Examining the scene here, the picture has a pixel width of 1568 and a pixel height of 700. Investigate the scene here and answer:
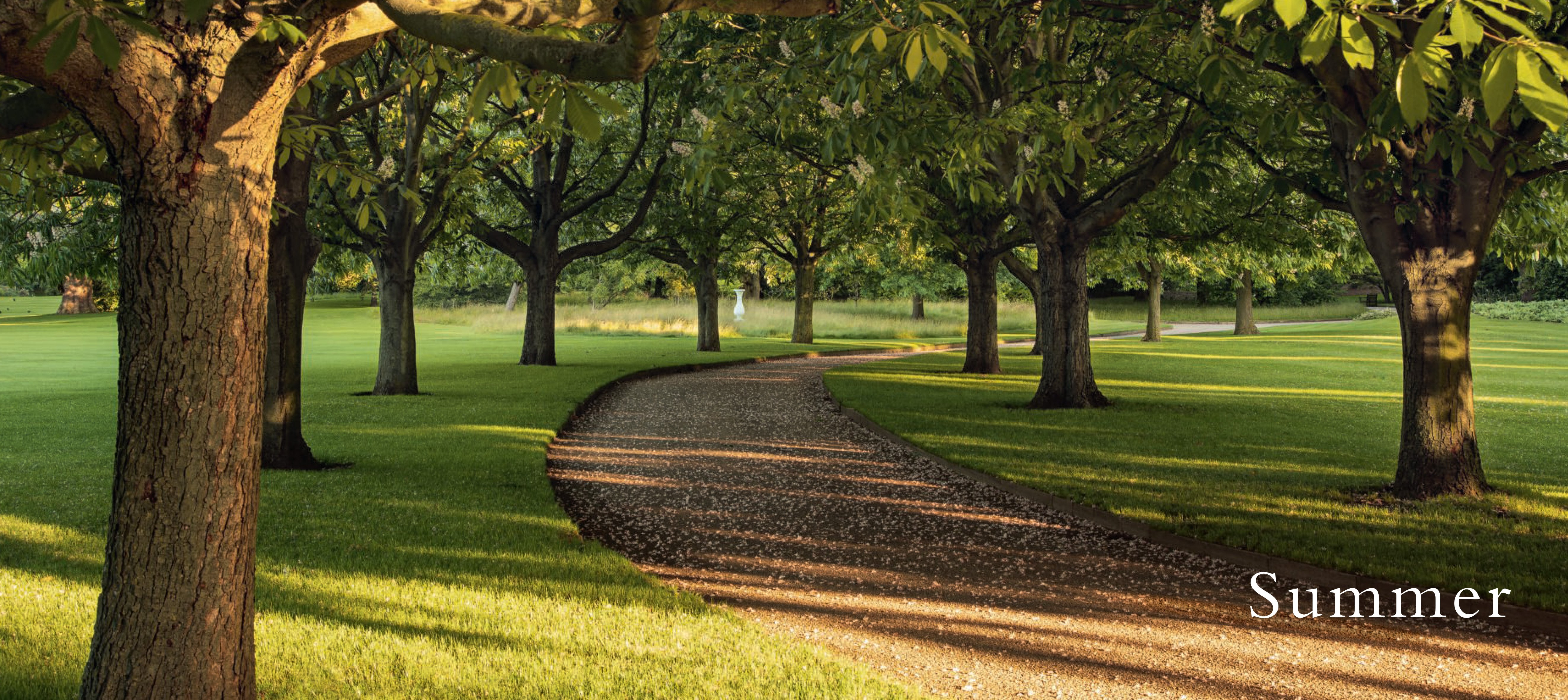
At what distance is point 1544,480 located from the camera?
10.0 m

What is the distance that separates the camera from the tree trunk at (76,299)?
2562 inches

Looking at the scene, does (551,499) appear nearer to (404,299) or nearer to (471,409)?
(471,409)

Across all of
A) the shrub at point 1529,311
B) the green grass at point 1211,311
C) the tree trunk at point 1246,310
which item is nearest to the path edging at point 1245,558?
the tree trunk at point 1246,310

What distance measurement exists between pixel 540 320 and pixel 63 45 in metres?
23.6

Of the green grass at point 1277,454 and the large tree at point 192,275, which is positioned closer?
the large tree at point 192,275

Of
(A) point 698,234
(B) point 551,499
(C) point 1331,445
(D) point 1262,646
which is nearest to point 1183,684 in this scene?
(D) point 1262,646

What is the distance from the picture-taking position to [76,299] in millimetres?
65500

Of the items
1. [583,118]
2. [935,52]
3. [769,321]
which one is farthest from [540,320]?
[769,321]

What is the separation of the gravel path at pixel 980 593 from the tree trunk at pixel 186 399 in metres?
2.98

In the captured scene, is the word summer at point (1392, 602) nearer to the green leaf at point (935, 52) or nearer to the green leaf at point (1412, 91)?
the green leaf at point (1412, 91)

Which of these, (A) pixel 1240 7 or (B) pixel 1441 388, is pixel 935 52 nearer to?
(A) pixel 1240 7

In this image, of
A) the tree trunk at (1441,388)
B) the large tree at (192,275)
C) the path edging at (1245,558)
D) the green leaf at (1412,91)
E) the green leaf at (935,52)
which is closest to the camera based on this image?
the green leaf at (1412,91)

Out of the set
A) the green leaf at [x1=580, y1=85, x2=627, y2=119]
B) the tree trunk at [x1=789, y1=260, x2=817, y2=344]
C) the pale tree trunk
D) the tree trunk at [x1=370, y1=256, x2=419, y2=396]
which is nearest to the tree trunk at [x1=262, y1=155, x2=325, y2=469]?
the tree trunk at [x1=370, y1=256, x2=419, y2=396]

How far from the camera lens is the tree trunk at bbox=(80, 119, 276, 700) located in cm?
329
